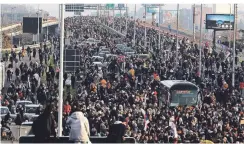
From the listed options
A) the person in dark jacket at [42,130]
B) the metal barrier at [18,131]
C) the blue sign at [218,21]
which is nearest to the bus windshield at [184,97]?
the metal barrier at [18,131]

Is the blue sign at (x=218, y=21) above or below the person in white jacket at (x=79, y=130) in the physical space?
above

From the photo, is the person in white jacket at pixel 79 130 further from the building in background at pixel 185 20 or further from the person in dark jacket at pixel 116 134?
the building in background at pixel 185 20

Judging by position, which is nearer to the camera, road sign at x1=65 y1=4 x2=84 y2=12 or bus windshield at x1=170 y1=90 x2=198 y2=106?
bus windshield at x1=170 y1=90 x2=198 y2=106

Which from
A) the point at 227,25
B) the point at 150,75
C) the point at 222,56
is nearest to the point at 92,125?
the point at 150,75

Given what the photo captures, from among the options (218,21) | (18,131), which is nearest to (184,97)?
(18,131)

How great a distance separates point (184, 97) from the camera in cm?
2623

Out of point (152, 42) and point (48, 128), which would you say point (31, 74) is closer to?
point (48, 128)

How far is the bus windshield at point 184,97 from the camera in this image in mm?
26172

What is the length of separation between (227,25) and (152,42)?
22.5ft

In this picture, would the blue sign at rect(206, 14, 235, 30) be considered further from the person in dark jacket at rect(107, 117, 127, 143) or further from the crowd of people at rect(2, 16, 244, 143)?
the person in dark jacket at rect(107, 117, 127, 143)

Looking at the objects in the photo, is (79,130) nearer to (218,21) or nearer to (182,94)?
(182,94)

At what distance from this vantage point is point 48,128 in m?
10.3

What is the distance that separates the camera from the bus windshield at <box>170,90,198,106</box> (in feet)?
85.9

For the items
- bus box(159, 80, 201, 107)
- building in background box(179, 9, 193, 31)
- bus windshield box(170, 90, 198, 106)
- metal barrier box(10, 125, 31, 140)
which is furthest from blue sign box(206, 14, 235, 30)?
building in background box(179, 9, 193, 31)
